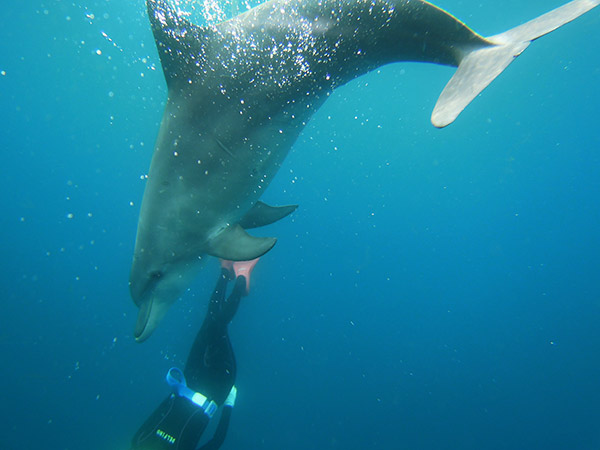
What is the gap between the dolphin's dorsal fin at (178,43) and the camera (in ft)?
9.71

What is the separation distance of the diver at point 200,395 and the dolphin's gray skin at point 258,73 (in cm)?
355

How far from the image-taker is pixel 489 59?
2980 millimetres

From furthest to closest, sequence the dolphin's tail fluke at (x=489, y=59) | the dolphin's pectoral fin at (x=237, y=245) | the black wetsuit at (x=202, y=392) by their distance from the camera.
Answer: the black wetsuit at (x=202, y=392)
the dolphin's pectoral fin at (x=237, y=245)
the dolphin's tail fluke at (x=489, y=59)

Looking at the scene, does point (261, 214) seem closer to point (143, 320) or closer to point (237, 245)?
point (237, 245)

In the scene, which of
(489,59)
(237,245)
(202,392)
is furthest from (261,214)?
(202,392)

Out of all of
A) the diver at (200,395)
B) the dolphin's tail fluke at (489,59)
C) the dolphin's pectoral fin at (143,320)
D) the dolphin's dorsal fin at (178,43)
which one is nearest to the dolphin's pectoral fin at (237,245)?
the dolphin's pectoral fin at (143,320)

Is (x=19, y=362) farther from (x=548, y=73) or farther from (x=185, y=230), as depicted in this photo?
(x=548, y=73)

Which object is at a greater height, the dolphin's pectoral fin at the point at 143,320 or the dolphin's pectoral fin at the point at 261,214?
the dolphin's pectoral fin at the point at 261,214

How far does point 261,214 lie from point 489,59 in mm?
2756

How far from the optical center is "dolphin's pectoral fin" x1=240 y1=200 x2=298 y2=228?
424 cm

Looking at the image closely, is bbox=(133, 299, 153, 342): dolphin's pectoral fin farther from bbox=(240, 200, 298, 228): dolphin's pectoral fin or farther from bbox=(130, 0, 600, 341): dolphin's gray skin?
bbox=(240, 200, 298, 228): dolphin's pectoral fin

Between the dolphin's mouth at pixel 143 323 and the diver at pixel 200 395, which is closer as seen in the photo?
the dolphin's mouth at pixel 143 323

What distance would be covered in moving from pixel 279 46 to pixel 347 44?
624 millimetres

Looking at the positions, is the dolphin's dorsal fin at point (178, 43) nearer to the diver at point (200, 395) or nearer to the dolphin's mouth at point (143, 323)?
the dolphin's mouth at point (143, 323)
